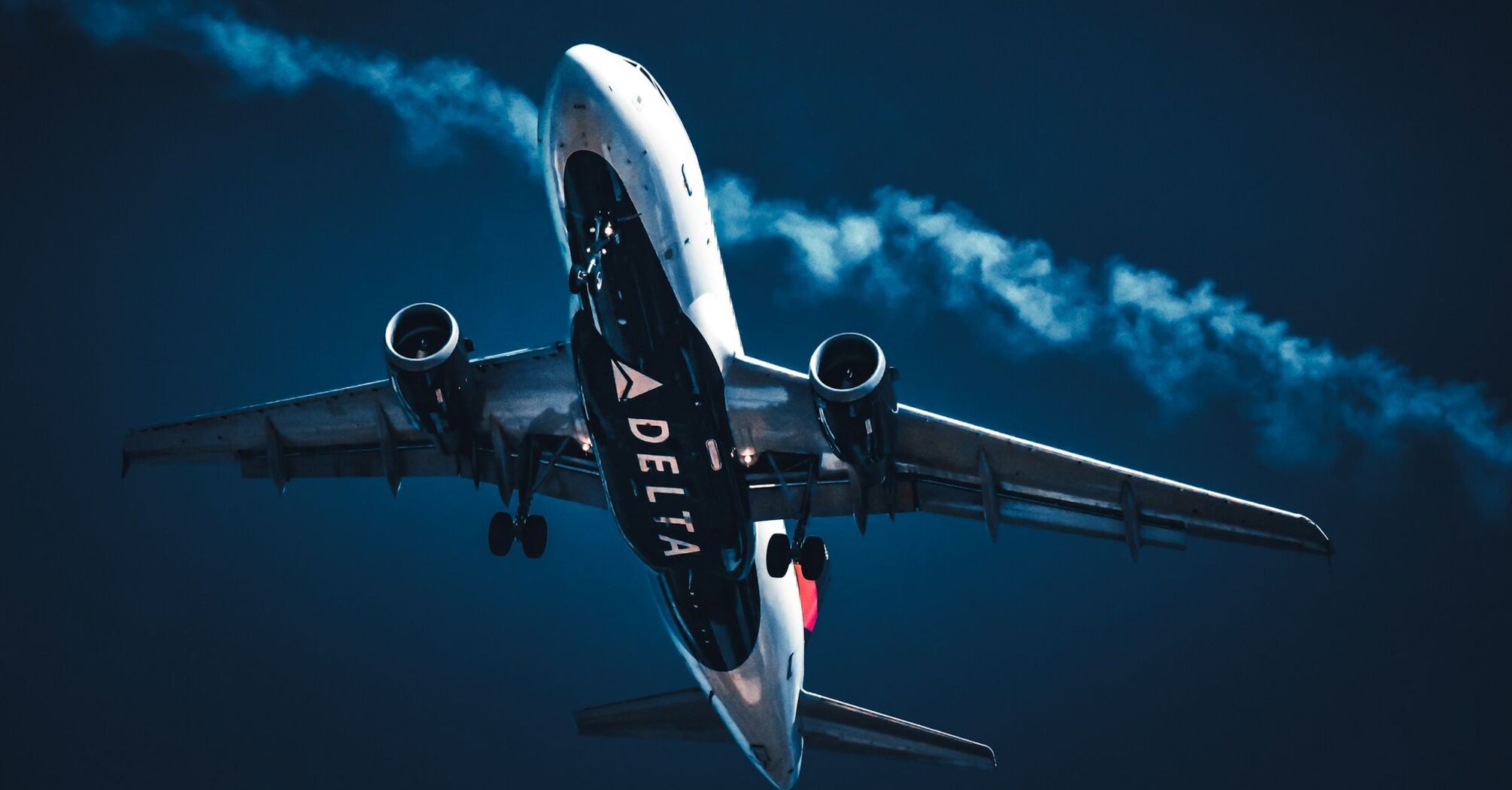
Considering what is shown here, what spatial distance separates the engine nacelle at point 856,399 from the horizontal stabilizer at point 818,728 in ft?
25.4

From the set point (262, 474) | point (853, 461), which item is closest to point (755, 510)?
point (853, 461)

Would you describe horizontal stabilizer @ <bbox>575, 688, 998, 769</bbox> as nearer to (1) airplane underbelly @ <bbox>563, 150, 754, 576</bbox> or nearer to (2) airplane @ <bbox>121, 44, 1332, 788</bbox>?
(2) airplane @ <bbox>121, 44, 1332, 788</bbox>

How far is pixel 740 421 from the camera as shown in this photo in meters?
22.4

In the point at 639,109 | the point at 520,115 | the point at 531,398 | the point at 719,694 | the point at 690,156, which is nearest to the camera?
the point at 639,109

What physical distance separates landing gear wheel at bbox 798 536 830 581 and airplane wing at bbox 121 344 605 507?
152 inches

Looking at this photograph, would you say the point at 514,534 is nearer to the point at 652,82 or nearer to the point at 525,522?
the point at 525,522

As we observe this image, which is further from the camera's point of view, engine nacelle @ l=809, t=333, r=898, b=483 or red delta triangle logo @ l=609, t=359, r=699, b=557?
red delta triangle logo @ l=609, t=359, r=699, b=557

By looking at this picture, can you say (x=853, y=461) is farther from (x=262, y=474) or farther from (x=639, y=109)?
(x=262, y=474)

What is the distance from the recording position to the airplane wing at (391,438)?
76.8ft

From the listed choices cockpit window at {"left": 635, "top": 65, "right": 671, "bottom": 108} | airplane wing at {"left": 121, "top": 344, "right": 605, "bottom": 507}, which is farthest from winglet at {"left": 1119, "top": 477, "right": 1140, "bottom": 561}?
cockpit window at {"left": 635, "top": 65, "right": 671, "bottom": 108}

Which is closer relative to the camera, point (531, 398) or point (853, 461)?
point (853, 461)

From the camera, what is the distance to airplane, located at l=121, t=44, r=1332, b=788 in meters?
19.9

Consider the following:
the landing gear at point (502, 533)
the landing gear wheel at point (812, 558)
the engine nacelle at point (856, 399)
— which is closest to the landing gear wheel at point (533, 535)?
the landing gear at point (502, 533)

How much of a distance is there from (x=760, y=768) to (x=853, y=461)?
8.21 m
